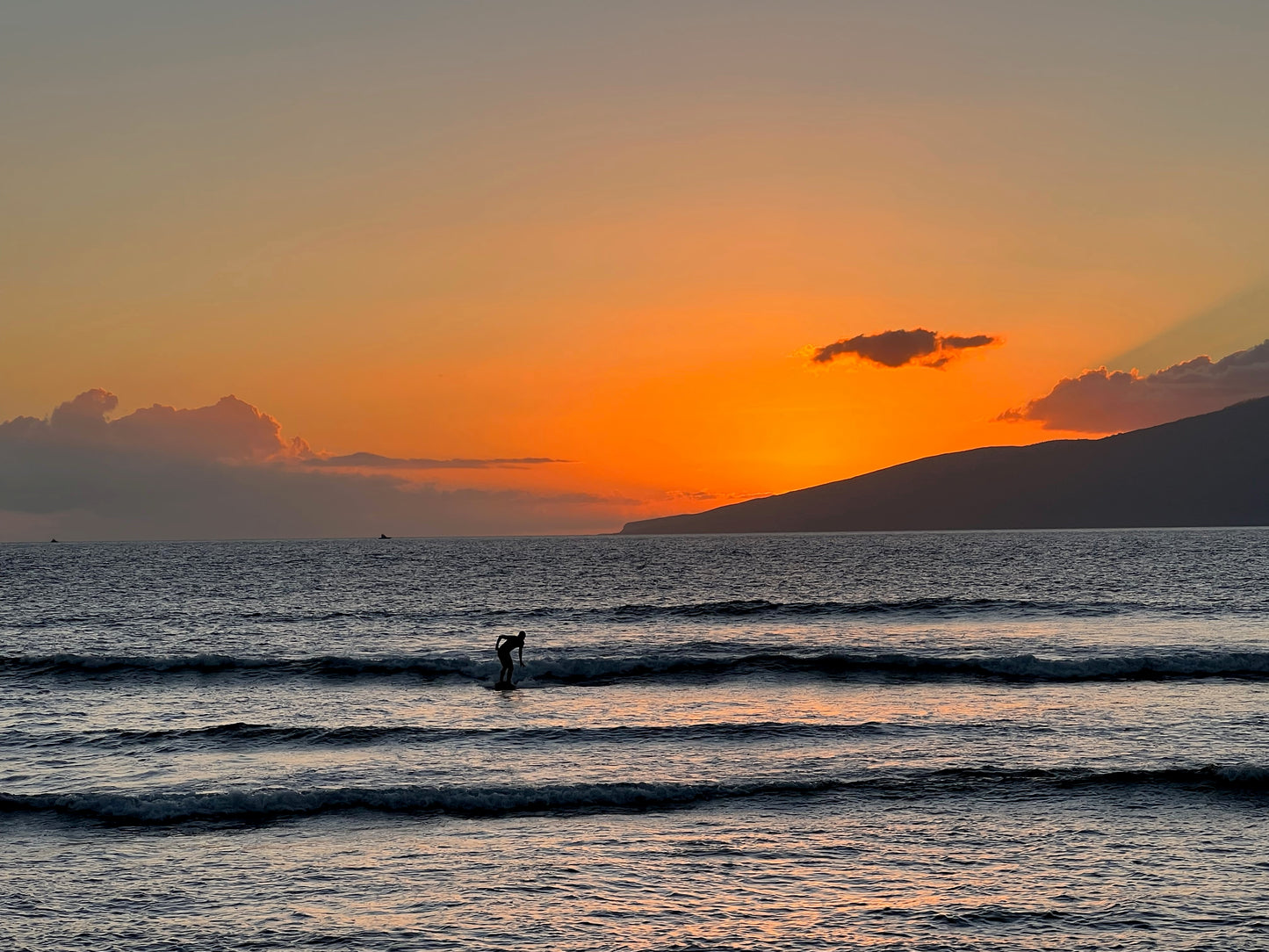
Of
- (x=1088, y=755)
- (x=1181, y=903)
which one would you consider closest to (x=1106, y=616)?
(x=1088, y=755)

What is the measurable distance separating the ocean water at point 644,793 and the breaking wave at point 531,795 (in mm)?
87

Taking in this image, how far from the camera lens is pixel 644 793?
19.8 m

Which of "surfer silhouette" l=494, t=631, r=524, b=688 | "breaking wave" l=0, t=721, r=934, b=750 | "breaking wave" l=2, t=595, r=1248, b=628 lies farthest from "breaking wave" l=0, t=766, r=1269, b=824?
"breaking wave" l=2, t=595, r=1248, b=628

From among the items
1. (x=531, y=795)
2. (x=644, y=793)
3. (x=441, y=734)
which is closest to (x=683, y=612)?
(x=441, y=734)

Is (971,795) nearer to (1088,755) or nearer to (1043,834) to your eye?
(1043,834)

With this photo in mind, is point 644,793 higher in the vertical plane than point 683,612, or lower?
higher

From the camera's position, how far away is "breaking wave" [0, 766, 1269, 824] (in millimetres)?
19297

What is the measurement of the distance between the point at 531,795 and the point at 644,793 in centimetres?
226

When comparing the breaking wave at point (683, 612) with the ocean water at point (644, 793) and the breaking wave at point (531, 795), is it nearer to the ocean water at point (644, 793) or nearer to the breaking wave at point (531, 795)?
the ocean water at point (644, 793)

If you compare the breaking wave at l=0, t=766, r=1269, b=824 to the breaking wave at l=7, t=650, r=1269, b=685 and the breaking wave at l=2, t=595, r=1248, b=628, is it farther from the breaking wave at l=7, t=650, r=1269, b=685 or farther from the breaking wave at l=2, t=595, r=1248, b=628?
the breaking wave at l=2, t=595, r=1248, b=628

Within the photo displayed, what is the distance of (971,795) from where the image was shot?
19.2 m

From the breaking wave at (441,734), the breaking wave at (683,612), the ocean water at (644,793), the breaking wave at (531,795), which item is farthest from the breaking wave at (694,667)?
the breaking wave at (683,612)

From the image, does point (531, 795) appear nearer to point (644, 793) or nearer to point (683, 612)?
point (644, 793)

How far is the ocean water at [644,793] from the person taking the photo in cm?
1360
